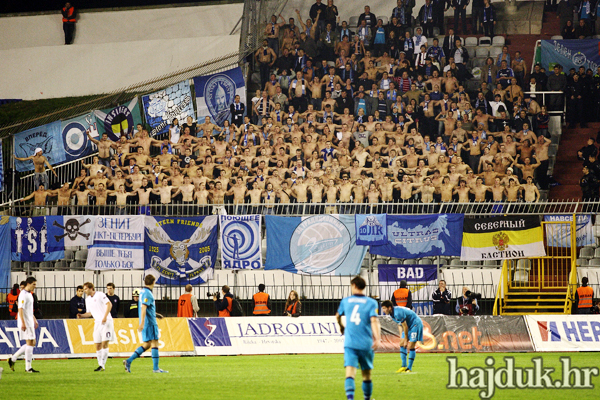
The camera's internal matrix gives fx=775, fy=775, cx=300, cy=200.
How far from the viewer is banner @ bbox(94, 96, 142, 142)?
27.3 metres

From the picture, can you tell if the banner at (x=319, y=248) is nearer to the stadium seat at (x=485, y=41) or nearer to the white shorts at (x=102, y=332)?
the white shorts at (x=102, y=332)

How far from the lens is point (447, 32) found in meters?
32.1

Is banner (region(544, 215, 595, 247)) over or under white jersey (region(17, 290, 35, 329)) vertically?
over

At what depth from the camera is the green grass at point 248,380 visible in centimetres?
1146

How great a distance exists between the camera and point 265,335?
1988cm

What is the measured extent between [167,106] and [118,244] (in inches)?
305

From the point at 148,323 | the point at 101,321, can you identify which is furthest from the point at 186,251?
the point at 148,323

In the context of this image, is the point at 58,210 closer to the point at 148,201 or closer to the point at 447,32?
the point at 148,201

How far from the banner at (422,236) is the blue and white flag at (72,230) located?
8168 mm

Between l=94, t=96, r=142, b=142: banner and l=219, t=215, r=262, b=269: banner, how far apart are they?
7250mm

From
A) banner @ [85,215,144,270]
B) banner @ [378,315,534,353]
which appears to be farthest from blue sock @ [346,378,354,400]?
banner @ [85,215,144,270]

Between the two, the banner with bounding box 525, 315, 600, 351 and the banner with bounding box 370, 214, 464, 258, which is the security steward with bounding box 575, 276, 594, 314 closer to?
the banner with bounding box 525, 315, 600, 351

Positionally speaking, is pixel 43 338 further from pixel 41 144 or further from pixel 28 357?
pixel 41 144

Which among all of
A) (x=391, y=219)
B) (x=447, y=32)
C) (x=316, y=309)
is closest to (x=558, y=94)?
(x=447, y=32)
